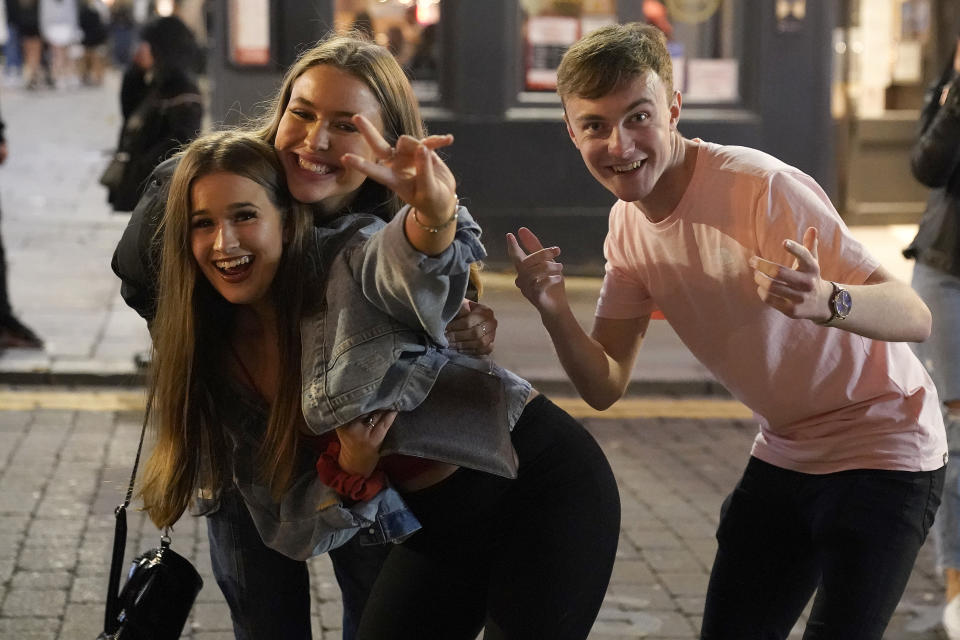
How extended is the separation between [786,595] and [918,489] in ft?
1.25

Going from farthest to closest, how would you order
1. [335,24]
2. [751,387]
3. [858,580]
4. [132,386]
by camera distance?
1. [335,24]
2. [132,386]
3. [751,387]
4. [858,580]

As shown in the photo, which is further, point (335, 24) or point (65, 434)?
point (335, 24)

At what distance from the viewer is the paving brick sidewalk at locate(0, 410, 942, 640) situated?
14.9 ft

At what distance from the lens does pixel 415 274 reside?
234 centimetres

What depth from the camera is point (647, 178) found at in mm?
2848

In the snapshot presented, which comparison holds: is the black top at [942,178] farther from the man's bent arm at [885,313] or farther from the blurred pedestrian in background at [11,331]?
the blurred pedestrian in background at [11,331]

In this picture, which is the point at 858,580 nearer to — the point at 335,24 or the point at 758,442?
the point at 758,442

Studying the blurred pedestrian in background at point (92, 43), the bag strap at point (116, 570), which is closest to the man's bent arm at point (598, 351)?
the bag strap at point (116, 570)

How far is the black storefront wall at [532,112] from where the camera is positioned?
10320 millimetres

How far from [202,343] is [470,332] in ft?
1.68

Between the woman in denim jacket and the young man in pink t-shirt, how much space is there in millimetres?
377

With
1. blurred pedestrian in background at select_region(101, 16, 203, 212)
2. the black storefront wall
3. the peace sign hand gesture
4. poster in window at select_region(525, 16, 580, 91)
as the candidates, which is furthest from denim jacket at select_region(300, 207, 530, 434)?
poster in window at select_region(525, 16, 580, 91)

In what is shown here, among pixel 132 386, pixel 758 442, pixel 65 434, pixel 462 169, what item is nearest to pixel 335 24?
pixel 462 169

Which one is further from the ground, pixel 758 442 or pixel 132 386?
pixel 758 442
